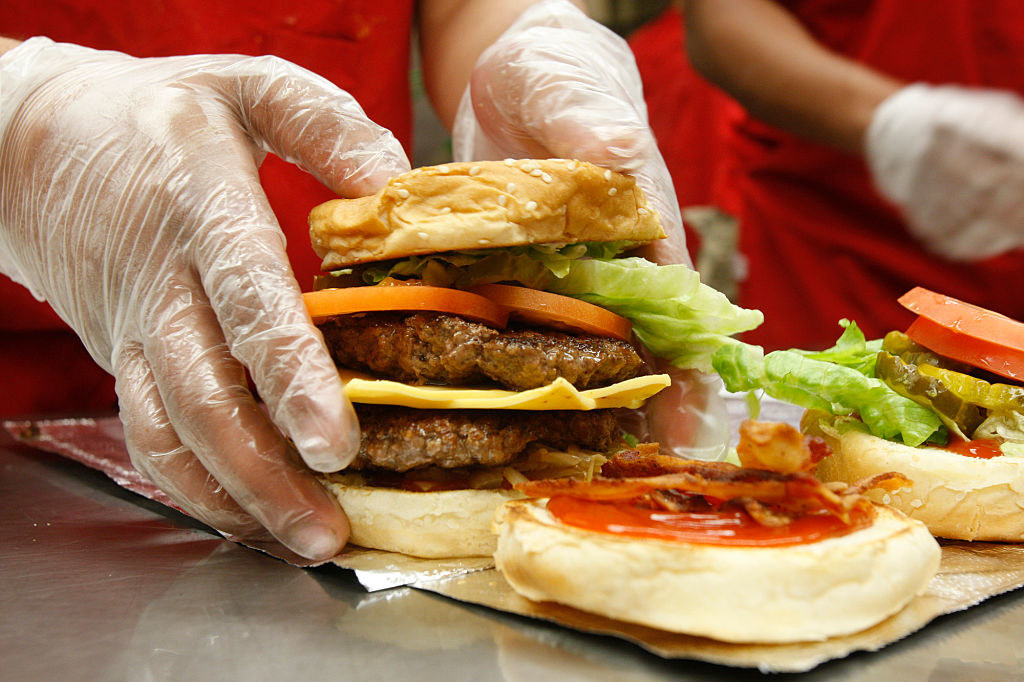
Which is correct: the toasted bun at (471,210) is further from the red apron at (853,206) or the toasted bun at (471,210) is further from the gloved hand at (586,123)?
the red apron at (853,206)

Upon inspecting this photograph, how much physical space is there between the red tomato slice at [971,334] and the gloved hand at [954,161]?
4.20 ft

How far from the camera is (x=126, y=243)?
1.63 m

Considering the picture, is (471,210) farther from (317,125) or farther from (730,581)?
(730,581)

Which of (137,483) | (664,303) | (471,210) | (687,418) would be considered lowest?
(137,483)

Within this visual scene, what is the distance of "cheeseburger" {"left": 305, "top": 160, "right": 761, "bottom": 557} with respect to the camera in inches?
56.9

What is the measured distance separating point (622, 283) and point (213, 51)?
1673 mm

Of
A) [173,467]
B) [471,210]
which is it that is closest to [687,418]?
[471,210]

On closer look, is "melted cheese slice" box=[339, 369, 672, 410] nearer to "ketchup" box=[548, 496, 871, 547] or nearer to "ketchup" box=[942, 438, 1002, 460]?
"ketchup" box=[548, 496, 871, 547]

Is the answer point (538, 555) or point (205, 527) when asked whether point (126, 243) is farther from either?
point (538, 555)

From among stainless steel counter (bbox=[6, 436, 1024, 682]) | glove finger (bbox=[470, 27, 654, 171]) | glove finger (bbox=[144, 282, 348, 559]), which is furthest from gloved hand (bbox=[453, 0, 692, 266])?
stainless steel counter (bbox=[6, 436, 1024, 682])

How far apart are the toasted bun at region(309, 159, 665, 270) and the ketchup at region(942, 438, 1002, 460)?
2.95 ft

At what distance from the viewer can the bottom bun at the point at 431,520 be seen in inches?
57.0

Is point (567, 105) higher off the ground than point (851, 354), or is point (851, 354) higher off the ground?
point (567, 105)

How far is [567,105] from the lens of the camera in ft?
6.20
